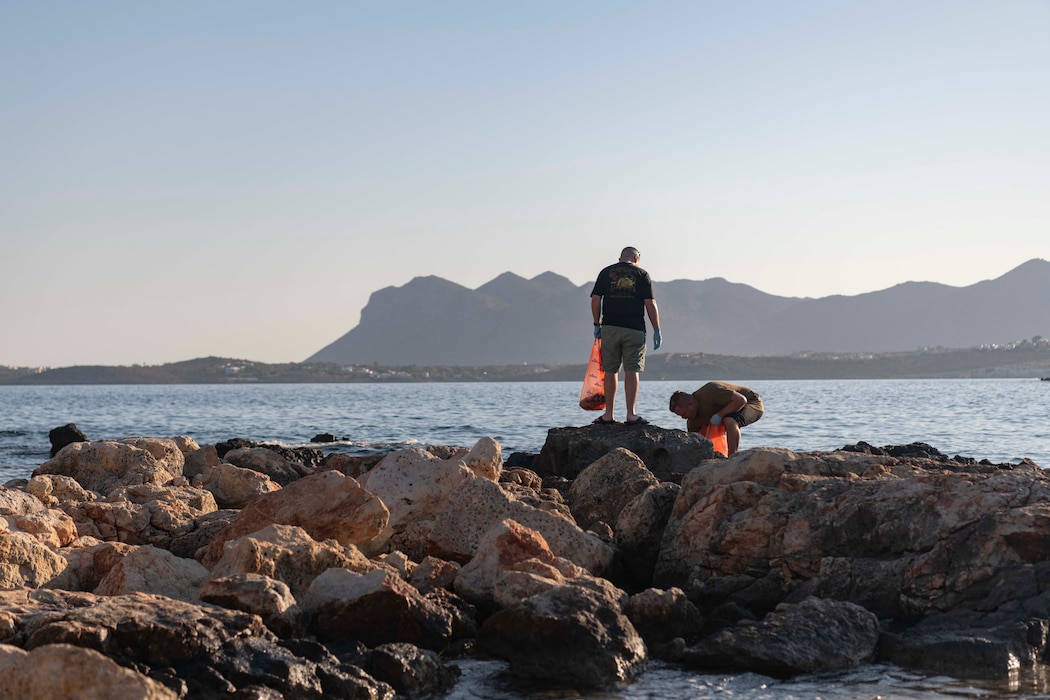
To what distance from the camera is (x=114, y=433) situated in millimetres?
35219

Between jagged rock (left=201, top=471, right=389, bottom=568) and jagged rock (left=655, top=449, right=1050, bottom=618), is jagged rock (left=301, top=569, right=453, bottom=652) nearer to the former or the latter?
jagged rock (left=201, top=471, right=389, bottom=568)

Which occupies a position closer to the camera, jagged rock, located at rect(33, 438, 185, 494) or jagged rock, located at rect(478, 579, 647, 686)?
jagged rock, located at rect(478, 579, 647, 686)

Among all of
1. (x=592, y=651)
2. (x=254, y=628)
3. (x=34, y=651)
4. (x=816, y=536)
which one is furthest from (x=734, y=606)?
(x=34, y=651)

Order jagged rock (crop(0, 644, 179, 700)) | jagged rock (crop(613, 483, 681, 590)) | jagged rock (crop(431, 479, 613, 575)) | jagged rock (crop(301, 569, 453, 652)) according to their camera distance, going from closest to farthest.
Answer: jagged rock (crop(0, 644, 179, 700)) < jagged rock (crop(301, 569, 453, 652)) < jagged rock (crop(431, 479, 613, 575)) < jagged rock (crop(613, 483, 681, 590))

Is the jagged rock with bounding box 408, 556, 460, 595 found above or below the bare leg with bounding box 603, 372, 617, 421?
below

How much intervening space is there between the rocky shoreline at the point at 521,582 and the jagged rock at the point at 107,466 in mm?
3257

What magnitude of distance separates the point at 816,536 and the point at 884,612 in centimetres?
76

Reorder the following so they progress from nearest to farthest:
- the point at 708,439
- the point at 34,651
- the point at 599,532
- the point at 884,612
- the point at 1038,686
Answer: the point at 34,651, the point at 1038,686, the point at 884,612, the point at 599,532, the point at 708,439

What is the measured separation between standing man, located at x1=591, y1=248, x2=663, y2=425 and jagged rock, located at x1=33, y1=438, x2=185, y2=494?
18.9ft

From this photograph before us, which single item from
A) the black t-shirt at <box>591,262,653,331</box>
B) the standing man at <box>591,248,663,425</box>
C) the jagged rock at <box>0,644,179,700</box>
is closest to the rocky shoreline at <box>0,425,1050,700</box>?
the jagged rock at <box>0,644,179,700</box>

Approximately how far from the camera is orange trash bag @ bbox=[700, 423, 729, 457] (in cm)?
1292

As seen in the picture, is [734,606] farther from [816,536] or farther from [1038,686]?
[1038,686]

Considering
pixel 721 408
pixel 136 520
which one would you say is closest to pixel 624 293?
pixel 721 408

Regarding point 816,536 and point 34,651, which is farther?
point 816,536
